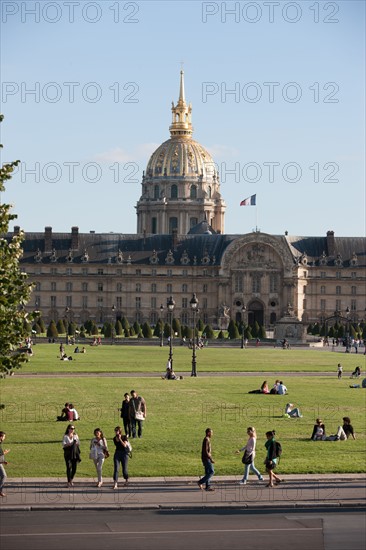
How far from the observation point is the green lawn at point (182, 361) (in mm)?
74000

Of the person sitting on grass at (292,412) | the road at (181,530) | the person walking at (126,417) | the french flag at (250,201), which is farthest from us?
the french flag at (250,201)

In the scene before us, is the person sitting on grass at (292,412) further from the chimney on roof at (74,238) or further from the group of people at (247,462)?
the chimney on roof at (74,238)

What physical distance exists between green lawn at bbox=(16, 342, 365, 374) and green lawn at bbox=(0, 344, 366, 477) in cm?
29

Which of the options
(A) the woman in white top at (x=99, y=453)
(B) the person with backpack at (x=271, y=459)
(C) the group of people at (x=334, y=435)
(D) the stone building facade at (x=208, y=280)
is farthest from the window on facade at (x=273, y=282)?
(A) the woman in white top at (x=99, y=453)

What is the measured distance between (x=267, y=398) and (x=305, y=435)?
1238cm

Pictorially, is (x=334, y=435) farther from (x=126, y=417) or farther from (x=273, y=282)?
(x=273, y=282)

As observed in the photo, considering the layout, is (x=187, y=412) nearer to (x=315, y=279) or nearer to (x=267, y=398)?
(x=267, y=398)

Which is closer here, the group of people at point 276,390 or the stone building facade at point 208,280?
the group of people at point 276,390

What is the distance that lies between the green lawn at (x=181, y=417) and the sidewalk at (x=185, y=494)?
1.33 meters

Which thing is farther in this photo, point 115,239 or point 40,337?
point 115,239

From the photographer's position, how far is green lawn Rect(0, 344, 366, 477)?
34375 millimetres

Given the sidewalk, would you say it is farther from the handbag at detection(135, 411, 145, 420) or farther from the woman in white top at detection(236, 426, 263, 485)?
the handbag at detection(135, 411, 145, 420)

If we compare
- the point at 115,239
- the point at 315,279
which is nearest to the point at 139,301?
the point at 115,239

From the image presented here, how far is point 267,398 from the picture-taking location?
52875 millimetres
